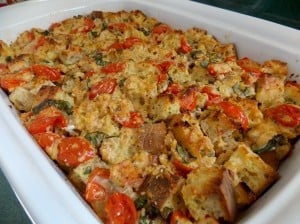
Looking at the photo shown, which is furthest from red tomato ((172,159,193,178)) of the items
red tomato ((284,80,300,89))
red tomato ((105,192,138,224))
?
red tomato ((284,80,300,89))

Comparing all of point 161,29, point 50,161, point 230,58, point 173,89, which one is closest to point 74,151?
point 50,161

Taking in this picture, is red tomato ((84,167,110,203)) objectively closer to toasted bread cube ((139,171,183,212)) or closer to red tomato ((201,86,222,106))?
toasted bread cube ((139,171,183,212))

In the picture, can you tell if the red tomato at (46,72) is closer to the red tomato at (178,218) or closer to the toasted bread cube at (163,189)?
the toasted bread cube at (163,189)

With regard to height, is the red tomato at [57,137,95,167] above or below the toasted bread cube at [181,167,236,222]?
below

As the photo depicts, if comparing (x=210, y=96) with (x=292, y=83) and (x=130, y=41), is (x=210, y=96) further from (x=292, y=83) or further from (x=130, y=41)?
(x=130, y=41)

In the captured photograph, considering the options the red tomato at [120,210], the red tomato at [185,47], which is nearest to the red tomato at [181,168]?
the red tomato at [120,210]

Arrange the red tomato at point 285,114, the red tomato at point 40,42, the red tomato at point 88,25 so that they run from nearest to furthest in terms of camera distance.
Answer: the red tomato at point 285,114
the red tomato at point 40,42
the red tomato at point 88,25

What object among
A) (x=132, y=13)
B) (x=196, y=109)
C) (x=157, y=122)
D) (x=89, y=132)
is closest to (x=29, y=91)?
(x=89, y=132)
